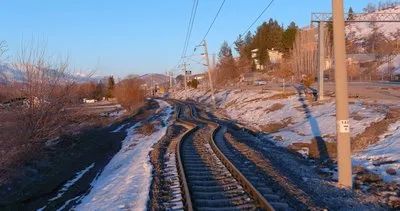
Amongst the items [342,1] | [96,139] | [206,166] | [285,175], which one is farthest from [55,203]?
[96,139]

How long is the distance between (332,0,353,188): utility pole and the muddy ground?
7654mm

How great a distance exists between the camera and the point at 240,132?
84.5 feet

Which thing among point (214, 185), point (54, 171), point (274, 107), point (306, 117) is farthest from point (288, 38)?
point (214, 185)

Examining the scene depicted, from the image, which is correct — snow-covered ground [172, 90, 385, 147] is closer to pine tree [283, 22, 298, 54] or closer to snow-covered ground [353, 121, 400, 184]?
snow-covered ground [353, 121, 400, 184]

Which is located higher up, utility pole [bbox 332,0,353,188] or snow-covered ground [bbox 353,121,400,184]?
utility pole [bbox 332,0,353,188]

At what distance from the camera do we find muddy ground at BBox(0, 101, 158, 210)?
584 inches

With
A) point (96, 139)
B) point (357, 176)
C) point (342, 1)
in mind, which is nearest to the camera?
point (342, 1)

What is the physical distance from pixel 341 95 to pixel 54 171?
14.3m

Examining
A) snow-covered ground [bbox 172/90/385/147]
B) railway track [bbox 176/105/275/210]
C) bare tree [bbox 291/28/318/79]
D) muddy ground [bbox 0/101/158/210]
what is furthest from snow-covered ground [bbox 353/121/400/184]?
bare tree [bbox 291/28/318/79]

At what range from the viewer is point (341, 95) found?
1110 cm

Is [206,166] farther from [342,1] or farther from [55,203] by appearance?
[342,1]

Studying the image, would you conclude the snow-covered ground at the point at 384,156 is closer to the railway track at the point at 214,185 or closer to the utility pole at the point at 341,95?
the utility pole at the point at 341,95

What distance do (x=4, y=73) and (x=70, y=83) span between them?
447cm

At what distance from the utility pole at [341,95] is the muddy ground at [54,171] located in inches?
Result: 301
